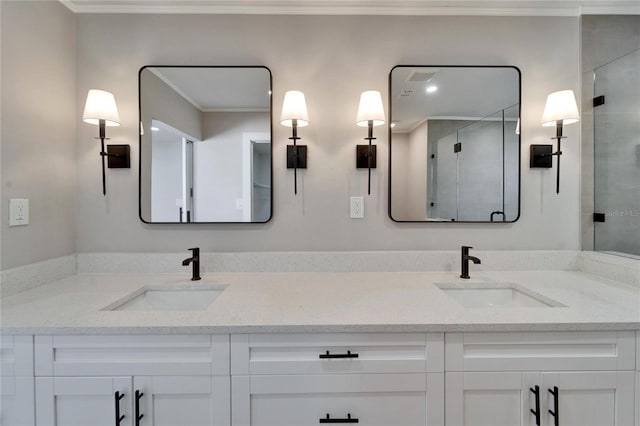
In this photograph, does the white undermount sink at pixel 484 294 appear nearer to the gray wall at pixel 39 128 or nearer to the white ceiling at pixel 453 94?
the white ceiling at pixel 453 94

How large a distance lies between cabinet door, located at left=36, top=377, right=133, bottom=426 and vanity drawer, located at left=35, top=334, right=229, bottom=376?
1.1 inches

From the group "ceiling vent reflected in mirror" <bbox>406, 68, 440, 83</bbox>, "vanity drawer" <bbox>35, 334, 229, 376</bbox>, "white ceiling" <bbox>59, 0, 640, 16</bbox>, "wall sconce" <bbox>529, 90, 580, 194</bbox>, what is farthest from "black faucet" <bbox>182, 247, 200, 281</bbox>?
"wall sconce" <bbox>529, 90, 580, 194</bbox>

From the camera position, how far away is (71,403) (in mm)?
1055

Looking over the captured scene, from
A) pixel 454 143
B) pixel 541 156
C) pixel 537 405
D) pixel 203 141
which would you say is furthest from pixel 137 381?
pixel 541 156

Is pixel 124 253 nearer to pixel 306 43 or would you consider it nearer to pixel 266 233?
pixel 266 233

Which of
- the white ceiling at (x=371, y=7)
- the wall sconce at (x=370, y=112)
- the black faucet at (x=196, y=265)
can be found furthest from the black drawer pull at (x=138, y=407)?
the white ceiling at (x=371, y=7)

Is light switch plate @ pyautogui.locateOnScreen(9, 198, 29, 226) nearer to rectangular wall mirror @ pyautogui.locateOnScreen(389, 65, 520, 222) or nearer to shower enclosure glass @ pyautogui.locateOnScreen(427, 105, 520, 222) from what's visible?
rectangular wall mirror @ pyautogui.locateOnScreen(389, 65, 520, 222)

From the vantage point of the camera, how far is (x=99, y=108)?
1.50 meters

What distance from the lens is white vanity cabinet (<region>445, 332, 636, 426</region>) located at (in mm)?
1074

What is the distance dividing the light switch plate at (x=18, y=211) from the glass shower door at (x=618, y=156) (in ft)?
9.82

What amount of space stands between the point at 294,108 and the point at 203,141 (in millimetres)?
552

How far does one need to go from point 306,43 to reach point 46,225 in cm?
167

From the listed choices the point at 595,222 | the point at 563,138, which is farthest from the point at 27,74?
the point at 595,222

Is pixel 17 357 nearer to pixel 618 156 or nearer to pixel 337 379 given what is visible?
pixel 337 379
